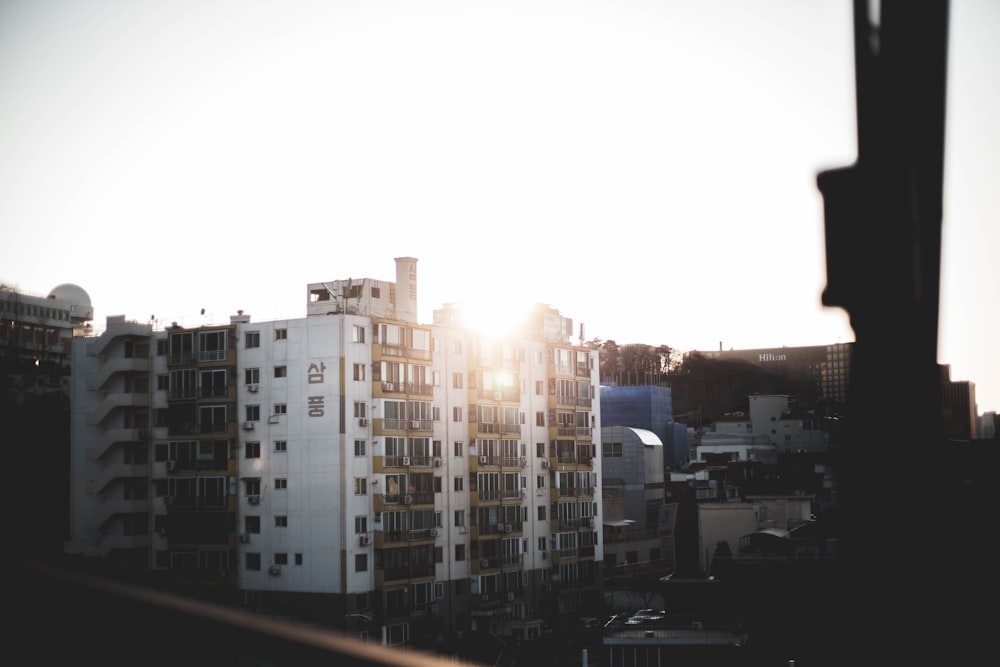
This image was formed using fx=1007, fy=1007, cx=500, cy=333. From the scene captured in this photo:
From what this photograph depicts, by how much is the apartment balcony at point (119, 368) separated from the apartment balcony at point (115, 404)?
30.3 inches

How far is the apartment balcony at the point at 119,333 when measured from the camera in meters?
45.1

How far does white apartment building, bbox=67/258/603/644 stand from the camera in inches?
1555

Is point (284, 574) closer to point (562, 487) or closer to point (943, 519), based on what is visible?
point (562, 487)

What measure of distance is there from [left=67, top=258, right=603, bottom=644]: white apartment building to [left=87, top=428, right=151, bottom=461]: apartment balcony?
0.08m

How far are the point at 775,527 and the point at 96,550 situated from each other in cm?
3369

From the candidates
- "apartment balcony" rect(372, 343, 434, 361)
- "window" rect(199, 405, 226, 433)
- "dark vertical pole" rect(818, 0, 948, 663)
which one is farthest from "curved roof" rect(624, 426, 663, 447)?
"dark vertical pole" rect(818, 0, 948, 663)

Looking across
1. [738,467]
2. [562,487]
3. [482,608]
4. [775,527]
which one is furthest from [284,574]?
[738,467]

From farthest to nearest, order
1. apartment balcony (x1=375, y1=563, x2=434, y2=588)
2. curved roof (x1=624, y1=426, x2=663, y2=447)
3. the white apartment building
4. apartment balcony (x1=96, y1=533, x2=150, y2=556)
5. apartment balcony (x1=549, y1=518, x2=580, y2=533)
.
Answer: curved roof (x1=624, y1=426, x2=663, y2=447) < apartment balcony (x1=549, y1=518, x2=580, y2=533) < apartment balcony (x1=96, y1=533, x2=150, y2=556) < the white apartment building < apartment balcony (x1=375, y1=563, x2=434, y2=588)

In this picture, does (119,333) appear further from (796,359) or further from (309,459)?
(796,359)

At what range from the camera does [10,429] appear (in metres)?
39.1

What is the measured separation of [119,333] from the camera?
4506cm

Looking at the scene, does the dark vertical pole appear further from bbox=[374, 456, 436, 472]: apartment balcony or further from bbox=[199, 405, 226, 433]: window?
bbox=[199, 405, 226, 433]: window

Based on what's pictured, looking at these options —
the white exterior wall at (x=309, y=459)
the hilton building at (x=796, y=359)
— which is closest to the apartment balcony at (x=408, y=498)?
the white exterior wall at (x=309, y=459)

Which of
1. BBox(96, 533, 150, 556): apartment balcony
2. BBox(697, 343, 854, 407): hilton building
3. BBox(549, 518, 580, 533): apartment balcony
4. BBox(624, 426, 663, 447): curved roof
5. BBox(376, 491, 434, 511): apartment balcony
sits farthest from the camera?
BBox(697, 343, 854, 407): hilton building
